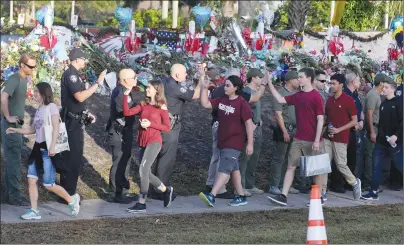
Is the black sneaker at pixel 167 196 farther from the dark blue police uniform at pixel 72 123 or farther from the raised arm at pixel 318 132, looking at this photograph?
the raised arm at pixel 318 132

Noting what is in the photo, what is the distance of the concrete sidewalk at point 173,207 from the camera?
10.7 meters

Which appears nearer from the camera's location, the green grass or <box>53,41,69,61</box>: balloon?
the green grass

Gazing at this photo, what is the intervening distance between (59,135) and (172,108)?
1.93m

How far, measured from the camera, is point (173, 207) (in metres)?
11.7

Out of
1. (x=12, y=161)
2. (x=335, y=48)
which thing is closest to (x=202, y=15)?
(x=335, y=48)

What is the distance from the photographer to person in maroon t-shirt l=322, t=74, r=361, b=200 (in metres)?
12.6

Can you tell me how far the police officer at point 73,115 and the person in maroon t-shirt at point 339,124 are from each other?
3.38m

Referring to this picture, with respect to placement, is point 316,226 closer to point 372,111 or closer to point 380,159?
point 380,159

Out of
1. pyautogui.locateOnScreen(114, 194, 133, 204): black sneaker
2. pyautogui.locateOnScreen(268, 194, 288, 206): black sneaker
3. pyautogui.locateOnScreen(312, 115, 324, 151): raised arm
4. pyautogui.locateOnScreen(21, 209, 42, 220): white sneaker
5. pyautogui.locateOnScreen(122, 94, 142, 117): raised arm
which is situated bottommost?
pyautogui.locateOnScreen(114, 194, 133, 204): black sneaker

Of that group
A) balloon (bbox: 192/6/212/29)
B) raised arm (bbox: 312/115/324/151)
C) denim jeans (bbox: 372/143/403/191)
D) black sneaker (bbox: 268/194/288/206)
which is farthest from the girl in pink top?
balloon (bbox: 192/6/212/29)

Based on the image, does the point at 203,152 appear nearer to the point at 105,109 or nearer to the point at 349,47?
the point at 105,109

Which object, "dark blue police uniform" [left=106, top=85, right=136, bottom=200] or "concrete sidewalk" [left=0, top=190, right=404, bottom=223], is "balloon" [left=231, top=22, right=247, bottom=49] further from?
"dark blue police uniform" [left=106, top=85, right=136, bottom=200]

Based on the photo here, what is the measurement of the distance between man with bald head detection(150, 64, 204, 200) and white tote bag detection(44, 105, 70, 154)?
5.60ft

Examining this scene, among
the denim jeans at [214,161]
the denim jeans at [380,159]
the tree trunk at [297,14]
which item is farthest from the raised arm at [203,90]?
the tree trunk at [297,14]
